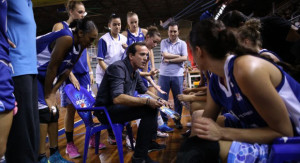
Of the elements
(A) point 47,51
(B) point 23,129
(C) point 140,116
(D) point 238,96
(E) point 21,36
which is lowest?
(C) point 140,116

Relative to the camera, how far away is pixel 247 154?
841 millimetres

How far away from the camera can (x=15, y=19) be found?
124 centimetres

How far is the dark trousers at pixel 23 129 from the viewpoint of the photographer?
3.81 ft

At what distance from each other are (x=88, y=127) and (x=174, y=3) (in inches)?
424

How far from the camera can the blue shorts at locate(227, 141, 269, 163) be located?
2.76 feet

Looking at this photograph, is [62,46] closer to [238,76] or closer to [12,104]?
[12,104]

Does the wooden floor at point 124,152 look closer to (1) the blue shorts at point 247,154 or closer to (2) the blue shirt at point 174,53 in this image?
(2) the blue shirt at point 174,53

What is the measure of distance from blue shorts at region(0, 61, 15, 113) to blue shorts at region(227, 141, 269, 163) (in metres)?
0.95

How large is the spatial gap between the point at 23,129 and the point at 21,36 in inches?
20.6

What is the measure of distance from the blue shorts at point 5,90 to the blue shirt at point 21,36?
211mm

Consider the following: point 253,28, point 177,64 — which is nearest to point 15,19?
point 253,28

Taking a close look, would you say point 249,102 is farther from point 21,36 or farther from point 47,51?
point 47,51

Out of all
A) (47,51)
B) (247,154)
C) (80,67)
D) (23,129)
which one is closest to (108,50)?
(80,67)

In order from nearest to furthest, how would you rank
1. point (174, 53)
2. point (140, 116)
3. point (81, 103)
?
point (140, 116) → point (81, 103) → point (174, 53)
